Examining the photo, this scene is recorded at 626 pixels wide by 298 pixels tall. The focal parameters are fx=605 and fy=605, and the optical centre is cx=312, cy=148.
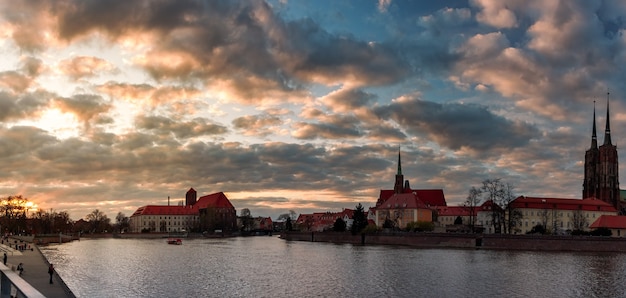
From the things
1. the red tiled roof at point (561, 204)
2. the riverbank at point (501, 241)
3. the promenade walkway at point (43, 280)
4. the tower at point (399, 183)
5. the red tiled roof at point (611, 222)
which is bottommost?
the riverbank at point (501, 241)

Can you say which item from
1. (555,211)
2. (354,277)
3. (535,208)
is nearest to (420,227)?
(535,208)

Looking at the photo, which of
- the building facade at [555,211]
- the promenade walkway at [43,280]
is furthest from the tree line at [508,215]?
the promenade walkway at [43,280]

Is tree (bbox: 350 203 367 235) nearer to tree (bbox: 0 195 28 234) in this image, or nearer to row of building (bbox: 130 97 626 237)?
row of building (bbox: 130 97 626 237)

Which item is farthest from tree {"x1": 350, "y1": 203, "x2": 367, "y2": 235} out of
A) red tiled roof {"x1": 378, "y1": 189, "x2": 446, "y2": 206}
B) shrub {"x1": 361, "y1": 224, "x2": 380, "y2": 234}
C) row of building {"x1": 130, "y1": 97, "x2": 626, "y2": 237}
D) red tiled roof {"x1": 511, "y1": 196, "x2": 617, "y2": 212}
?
red tiled roof {"x1": 378, "y1": 189, "x2": 446, "y2": 206}

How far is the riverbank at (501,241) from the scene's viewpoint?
79.2 m

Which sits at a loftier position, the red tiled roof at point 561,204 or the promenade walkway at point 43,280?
the red tiled roof at point 561,204

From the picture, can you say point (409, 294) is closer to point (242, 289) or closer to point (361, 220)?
point (242, 289)

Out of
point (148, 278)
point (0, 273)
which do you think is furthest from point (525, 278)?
point (0, 273)

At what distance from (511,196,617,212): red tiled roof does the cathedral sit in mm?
8642

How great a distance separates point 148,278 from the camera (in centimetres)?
4594

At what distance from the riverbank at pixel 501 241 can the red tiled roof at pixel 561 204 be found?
115ft

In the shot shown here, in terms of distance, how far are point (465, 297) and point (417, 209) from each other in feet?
334

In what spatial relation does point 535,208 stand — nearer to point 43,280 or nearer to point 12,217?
point 43,280

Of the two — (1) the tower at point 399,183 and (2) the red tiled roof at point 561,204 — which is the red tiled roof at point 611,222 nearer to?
(2) the red tiled roof at point 561,204
